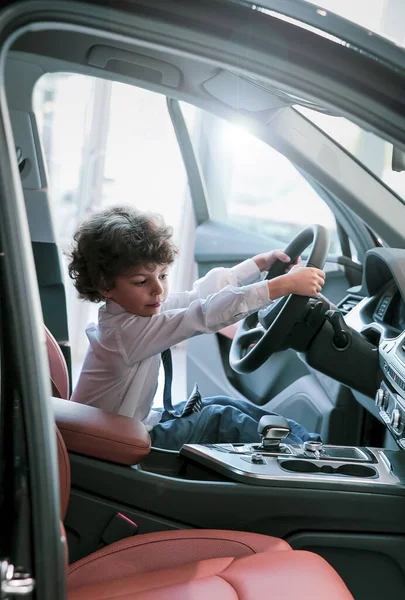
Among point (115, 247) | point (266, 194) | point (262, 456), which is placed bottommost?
point (262, 456)

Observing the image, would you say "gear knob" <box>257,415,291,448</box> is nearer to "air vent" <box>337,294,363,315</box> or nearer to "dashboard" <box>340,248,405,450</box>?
"dashboard" <box>340,248,405,450</box>

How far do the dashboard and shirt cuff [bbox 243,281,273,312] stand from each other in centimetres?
28

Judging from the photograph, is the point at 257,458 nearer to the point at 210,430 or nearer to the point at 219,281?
the point at 210,430

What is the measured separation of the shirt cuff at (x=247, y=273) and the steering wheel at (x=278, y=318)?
0.07m

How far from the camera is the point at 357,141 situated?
2234 mm

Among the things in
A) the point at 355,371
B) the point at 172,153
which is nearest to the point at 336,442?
the point at 355,371

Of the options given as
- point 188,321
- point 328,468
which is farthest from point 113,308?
point 328,468

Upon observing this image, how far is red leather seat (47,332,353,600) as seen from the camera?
1.03m

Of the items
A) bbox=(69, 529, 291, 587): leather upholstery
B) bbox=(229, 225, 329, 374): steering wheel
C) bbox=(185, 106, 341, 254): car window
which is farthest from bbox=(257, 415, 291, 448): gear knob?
bbox=(185, 106, 341, 254): car window

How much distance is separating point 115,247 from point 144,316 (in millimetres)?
171

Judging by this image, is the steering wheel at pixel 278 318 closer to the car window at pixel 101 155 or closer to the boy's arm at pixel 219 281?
the boy's arm at pixel 219 281

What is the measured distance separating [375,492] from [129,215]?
818 millimetres

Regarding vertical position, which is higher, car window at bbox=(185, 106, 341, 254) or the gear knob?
car window at bbox=(185, 106, 341, 254)

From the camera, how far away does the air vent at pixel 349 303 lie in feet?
6.18
